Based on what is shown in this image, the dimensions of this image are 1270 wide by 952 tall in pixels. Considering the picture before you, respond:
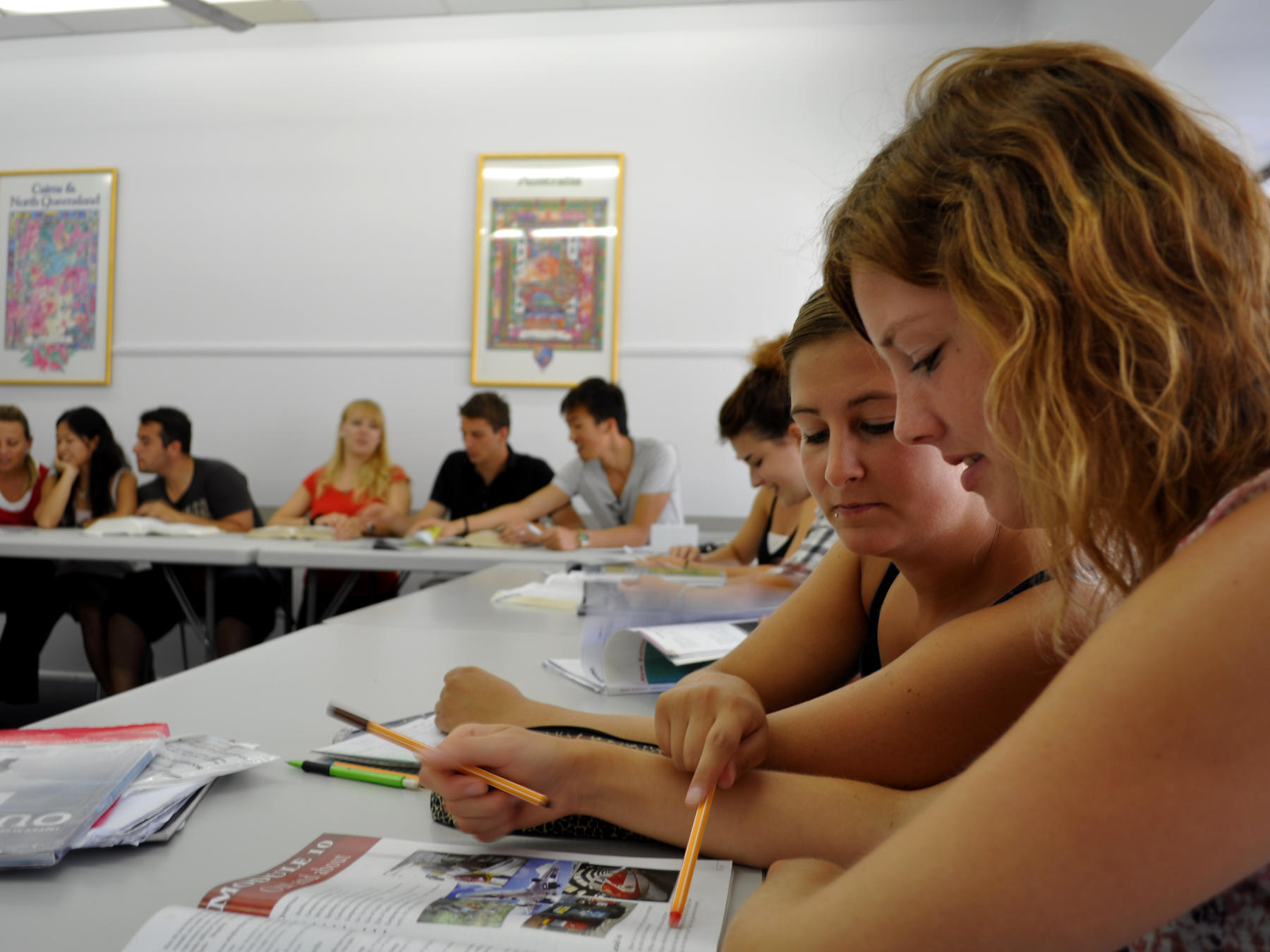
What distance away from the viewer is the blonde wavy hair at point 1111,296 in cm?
50

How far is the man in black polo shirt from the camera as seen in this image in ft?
13.2

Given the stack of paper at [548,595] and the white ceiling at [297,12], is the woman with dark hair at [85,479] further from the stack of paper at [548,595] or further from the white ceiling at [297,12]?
the stack of paper at [548,595]

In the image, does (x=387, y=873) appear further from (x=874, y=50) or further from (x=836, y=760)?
(x=874, y=50)

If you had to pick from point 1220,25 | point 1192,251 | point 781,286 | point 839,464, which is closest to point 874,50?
point 781,286

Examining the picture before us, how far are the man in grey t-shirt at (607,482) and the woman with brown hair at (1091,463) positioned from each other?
9.62 feet

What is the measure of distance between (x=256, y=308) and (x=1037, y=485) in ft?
15.8

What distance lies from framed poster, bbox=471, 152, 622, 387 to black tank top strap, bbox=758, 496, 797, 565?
1.79 metres

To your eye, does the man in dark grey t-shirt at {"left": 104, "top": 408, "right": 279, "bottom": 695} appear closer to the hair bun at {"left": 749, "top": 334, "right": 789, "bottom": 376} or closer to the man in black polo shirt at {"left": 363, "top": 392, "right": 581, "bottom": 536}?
the man in black polo shirt at {"left": 363, "top": 392, "right": 581, "bottom": 536}

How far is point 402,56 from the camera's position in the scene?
15.4 feet

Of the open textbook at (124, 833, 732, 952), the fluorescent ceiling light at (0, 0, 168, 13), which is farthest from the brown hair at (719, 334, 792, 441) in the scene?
the fluorescent ceiling light at (0, 0, 168, 13)

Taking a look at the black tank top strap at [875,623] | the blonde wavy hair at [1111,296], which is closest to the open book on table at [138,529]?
the black tank top strap at [875,623]

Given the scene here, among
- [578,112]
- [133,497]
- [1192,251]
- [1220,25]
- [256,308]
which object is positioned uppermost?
[578,112]

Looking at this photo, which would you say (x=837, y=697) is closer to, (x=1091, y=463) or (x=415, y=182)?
(x=1091, y=463)

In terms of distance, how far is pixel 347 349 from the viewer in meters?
4.69
